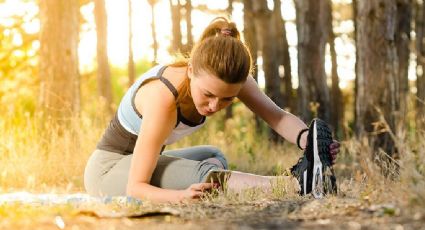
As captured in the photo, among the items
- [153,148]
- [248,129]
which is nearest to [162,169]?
[153,148]

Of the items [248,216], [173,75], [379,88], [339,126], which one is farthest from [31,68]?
[248,216]

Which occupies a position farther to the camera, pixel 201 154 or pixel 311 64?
pixel 311 64

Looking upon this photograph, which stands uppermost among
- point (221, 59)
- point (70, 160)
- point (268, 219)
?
point (221, 59)

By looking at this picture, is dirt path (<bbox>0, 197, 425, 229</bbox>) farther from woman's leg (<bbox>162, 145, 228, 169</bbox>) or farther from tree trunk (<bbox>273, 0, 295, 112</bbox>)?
tree trunk (<bbox>273, 0, 295, 112</bbox>)

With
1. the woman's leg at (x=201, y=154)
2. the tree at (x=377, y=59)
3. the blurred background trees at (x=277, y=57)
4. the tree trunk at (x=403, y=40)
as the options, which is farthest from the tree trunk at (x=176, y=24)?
the woman's leg at (x=201, y=154)

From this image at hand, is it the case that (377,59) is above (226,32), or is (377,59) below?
above

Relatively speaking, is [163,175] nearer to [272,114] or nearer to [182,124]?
[182,124]

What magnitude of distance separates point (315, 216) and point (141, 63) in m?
30.3

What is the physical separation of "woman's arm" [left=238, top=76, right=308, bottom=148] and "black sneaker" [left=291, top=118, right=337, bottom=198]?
546mm

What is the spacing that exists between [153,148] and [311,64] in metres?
Result: 7.92

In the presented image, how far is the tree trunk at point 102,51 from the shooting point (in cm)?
1722

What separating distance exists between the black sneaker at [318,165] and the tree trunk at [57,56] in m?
4.89

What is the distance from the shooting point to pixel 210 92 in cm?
493

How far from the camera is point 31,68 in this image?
723 inches
